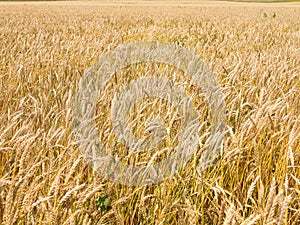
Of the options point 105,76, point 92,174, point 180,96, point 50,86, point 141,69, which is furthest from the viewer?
point 141,69

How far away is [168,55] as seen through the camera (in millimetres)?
4336

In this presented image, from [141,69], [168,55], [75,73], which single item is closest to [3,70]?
[75,73]

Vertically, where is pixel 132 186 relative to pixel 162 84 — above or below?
below

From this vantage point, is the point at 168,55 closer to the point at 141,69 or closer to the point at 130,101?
the point at 141,69

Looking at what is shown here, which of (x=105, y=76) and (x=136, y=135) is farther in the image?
(x=105, y=76)

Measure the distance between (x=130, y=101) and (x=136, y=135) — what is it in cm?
45

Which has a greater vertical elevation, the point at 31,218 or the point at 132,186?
the point at 31,218

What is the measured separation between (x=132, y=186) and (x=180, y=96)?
1139 millimetres

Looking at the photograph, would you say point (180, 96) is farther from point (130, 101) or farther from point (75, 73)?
point (75, 73)

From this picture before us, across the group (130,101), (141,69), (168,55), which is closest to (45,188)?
(130,101)

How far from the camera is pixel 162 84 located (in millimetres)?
2742

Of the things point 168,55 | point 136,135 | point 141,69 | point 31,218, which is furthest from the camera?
point 168,55

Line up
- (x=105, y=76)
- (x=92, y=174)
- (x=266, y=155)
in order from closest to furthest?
1. (x=92, y=174)
2. (x=266, y=155)
3. (x=105, y=76)

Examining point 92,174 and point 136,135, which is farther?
point 136,135
